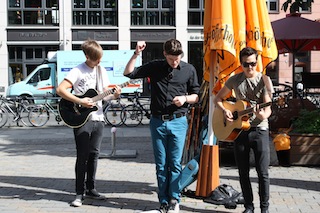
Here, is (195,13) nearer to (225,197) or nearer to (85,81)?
(85,81)

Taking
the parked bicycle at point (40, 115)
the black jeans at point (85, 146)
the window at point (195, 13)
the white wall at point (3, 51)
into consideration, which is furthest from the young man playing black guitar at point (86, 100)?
the window at point (195, 13)

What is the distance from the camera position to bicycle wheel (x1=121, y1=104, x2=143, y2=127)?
1526cm

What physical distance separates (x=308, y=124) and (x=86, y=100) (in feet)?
13.6

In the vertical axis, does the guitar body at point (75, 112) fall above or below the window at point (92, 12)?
below

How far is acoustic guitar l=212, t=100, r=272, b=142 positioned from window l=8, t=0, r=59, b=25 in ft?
87.7

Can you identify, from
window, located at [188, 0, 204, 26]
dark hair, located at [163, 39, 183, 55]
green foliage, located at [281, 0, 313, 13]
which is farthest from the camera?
window, located at [188, 0, 204, 26]

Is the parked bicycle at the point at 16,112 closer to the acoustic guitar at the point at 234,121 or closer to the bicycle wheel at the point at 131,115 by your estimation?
the bicycle wheel at the point at 131,115

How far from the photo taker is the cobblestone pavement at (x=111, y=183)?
5.57 metres

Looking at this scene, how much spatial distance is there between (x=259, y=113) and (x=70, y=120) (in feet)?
7.11

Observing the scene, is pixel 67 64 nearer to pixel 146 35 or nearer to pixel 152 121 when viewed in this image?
pixel 146 35

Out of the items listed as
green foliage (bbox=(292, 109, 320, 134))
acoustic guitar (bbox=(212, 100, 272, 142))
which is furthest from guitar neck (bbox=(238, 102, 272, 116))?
green foliage (bbox=(292, 109, 320, 134))

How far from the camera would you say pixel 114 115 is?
15398 millimetres

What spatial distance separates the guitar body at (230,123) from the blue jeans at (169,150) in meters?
0.39

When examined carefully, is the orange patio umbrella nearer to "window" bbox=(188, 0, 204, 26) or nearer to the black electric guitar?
the black electric guitar
